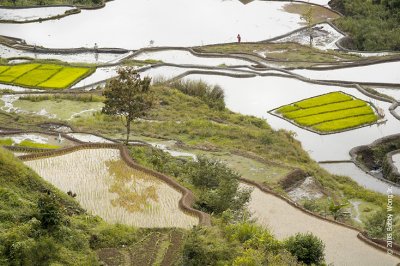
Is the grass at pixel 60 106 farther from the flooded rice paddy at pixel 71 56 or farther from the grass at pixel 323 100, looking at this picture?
the grass at pixel 323 100

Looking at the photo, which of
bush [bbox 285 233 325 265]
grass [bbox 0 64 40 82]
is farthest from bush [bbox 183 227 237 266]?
grass [bbox 0 64 40 82]

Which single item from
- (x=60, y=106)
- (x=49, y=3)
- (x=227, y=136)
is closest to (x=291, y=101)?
(x=227, y=136)

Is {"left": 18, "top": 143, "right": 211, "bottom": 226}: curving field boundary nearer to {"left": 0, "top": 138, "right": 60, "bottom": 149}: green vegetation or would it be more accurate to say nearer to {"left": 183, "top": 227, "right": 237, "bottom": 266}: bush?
{"left": 0, "top": 138, "right": 60, "bottom": 149}: green vegetation

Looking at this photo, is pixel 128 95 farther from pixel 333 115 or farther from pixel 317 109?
pixel 317 109

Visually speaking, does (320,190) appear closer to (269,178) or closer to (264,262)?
(269,178)

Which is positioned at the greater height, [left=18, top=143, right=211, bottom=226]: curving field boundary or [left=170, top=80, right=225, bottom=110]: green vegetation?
[left=170, top=80, right=225, bottom=110]: green vegetation

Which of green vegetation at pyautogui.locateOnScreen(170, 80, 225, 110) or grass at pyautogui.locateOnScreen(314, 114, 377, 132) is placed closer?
grass at pyautogui.locateOnScreen(314, 114, 377, 132)

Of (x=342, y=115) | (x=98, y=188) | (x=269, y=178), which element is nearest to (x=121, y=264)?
(x=98, y=188)
